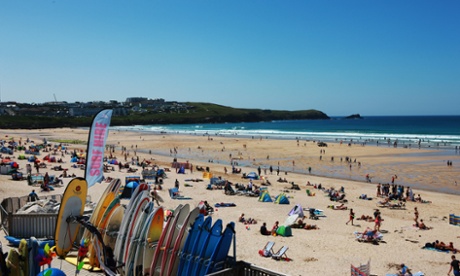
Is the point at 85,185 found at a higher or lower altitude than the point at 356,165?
higher

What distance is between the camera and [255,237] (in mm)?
15555

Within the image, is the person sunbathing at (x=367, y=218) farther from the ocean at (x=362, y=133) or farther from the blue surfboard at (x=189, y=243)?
the ocean at (x=362, y=133)

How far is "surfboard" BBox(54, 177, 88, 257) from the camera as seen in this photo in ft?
33.7

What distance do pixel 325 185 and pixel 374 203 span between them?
266 inches

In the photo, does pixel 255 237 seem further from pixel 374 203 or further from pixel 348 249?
pixel 374 203

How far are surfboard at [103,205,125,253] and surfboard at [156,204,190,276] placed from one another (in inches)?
84.7

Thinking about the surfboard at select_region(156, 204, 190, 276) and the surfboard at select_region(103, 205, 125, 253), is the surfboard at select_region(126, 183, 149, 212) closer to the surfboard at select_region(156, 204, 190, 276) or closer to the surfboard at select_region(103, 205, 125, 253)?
the surfboard at select_region(103, 205, 125, 253)

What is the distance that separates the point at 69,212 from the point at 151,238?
8.49ft

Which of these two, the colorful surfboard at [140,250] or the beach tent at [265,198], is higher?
the colorful surfboard at [140,250]

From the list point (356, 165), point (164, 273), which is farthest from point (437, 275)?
point (356, 165)

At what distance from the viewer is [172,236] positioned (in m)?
8.69

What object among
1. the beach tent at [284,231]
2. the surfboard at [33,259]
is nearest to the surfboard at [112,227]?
the surfboard at [33,259]

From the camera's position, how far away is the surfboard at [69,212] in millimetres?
10273

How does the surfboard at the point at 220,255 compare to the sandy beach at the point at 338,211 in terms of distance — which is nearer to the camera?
the surfboard at the point at 220,255
